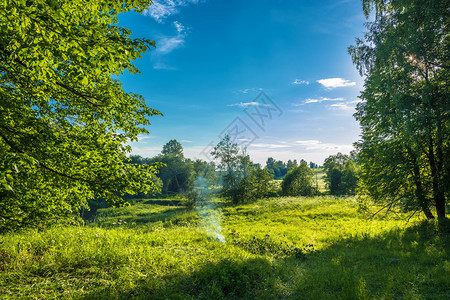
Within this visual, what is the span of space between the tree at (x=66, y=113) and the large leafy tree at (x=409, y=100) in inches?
446

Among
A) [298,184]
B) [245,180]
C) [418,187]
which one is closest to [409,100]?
[418,187]

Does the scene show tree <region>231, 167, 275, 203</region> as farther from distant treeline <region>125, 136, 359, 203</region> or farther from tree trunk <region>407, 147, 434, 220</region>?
tree trunk <region>407, 147, 434, 220</region>

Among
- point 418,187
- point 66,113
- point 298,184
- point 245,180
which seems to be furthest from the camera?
point 298,184

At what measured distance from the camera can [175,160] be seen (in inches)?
2739

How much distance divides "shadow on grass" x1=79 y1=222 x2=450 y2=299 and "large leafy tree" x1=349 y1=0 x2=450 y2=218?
368 cm

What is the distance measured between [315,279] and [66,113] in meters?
9.48

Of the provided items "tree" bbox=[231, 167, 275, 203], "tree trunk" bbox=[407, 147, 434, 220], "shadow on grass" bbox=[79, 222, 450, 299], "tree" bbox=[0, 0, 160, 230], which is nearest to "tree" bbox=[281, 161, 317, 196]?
"tree" bbox=[231, 167, 275, 203]

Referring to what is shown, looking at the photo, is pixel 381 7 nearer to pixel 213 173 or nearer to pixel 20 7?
pixel 20 7

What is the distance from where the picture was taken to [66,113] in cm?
608

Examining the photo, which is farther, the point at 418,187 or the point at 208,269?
the point at 418,187

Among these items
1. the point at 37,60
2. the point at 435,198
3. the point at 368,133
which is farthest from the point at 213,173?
the point at 37,60

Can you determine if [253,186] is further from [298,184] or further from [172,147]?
[172,147]

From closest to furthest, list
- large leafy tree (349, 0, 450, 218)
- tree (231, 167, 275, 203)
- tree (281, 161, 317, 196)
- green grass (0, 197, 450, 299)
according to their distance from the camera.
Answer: green grass (0, 197, 450, 299) → large leafy tree (349, 0, 450, 218) → tree (231, 167, 275, 203) → tree (281, 161, 317, 196)

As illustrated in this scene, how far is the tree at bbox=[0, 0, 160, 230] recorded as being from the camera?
3801mm
